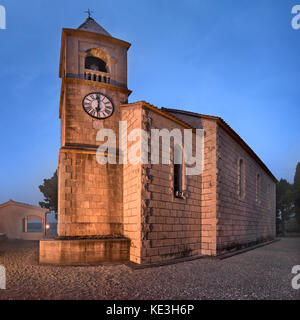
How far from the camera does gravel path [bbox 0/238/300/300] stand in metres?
5.13

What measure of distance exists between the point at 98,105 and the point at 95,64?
2.66m

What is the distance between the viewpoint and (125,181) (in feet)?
33.7

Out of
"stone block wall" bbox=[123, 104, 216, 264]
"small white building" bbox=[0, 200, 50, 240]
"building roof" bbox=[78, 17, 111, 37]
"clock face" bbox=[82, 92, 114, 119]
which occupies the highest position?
"building roof" bbox=[78, 17, 111, 37]

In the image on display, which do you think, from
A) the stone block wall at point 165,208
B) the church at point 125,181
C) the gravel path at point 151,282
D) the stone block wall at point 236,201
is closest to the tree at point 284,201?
the stone block wall at point 236,201

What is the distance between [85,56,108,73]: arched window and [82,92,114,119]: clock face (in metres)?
1.75

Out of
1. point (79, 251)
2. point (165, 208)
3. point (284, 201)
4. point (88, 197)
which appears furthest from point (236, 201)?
point (284, 201)

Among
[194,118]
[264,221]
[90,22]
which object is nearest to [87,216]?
[194,118]

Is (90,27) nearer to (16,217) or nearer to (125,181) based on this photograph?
(125,181)

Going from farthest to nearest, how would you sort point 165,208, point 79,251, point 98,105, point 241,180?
1. point 241,180
2. point 98,105
3. point 165,208
4. point 79,251

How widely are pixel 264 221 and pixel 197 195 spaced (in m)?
11.2

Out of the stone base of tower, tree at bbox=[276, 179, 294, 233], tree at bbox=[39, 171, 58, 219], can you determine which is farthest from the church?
tree at bbox=[276, 179, 294, 233]

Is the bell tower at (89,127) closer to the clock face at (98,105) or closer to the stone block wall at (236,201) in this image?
the clock face at (98,105)

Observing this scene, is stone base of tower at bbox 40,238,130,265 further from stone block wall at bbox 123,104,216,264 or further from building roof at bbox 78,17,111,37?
building roof at bbox 78,17,111,37
